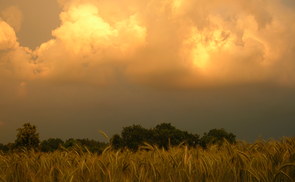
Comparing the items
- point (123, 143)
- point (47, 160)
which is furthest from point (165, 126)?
point (47, 160)

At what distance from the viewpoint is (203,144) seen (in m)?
43.8

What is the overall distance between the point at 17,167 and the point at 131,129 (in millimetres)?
36719

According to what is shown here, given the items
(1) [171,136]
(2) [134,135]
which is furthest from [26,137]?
(1) [171,136]

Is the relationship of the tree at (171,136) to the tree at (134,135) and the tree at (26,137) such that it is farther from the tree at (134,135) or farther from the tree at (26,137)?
the tree at (26,137)

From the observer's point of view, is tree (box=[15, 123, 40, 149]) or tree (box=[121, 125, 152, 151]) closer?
tree (box=[121, 125, 152, 151])

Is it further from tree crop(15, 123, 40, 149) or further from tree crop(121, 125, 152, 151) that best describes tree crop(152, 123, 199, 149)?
tree crop(15, 123, 40, 149)

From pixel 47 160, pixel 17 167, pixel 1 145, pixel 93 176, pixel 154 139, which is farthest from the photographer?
pixel 1 145

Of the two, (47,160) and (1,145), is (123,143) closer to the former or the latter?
(1,145)

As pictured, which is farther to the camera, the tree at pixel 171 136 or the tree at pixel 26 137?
the tree at pixel 26 137

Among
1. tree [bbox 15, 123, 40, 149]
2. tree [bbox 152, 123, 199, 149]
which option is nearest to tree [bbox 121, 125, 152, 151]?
tree [bbox 152, 123, 199, 149]

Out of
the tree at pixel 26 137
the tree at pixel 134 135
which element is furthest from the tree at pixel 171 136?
the tree at pixel 26 137

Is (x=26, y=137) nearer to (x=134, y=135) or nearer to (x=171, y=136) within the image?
(x=134, y=135)

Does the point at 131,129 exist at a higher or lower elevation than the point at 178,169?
higher

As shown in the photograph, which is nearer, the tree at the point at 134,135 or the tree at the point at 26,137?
the tree at the point at 134,135
